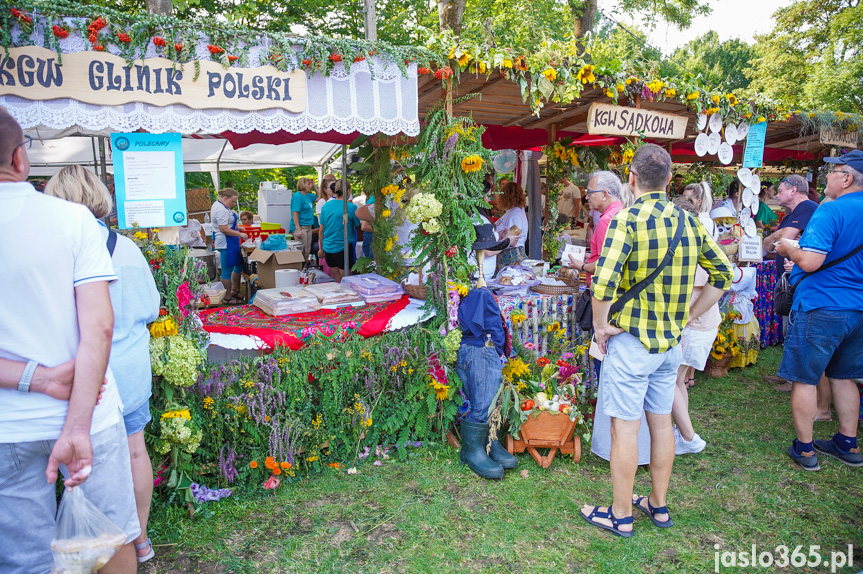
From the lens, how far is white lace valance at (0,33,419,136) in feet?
8.38

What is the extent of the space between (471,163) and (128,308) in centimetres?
221

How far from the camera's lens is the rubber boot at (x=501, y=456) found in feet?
11.5

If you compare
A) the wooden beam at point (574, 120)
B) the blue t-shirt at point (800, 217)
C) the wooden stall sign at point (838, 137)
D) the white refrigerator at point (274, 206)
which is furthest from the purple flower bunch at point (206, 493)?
the white refrigerator at point (274, 206)

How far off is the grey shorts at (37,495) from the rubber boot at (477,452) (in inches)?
83.8

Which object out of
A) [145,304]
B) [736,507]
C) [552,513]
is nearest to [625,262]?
[552,513]

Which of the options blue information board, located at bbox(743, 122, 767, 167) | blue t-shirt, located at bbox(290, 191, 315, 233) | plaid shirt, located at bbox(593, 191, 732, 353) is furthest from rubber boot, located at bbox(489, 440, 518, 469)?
blue t-shirt, located at bbox(290, 191, 315, 233)

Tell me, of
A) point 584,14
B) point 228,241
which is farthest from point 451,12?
point 228,241

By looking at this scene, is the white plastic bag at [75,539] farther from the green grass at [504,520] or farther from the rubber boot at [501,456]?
the rubber boot at [501,456]

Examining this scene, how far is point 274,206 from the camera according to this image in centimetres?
1344

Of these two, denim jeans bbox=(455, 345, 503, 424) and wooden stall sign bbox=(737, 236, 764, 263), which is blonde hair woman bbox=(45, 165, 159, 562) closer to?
denim jeans bbox=(455, 345, 503, 424)

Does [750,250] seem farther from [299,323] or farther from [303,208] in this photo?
[303,208]

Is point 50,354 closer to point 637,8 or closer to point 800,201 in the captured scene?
point 800,201

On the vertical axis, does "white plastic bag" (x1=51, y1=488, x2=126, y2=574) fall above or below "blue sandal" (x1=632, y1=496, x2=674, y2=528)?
above

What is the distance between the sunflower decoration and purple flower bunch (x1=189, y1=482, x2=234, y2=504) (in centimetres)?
246
